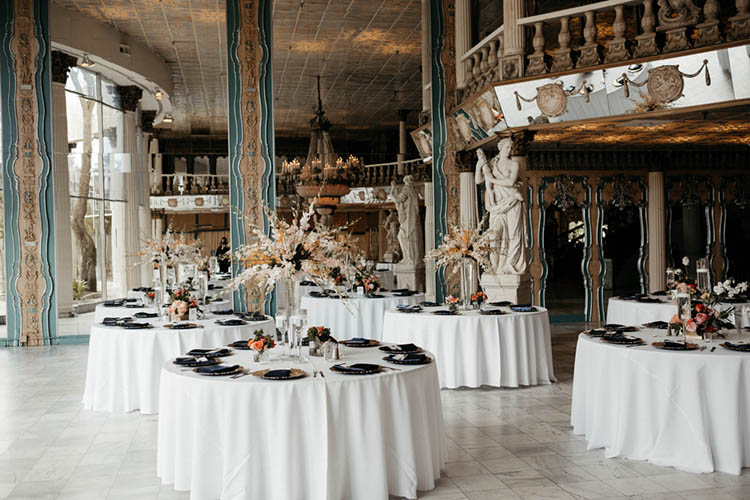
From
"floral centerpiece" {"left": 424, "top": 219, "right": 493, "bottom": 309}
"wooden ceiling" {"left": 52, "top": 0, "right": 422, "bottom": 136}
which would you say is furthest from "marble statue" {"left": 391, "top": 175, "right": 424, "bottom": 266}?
"floral centerpiece" {"left": 424, "top": 219, "right": 493, "bottom": 309}

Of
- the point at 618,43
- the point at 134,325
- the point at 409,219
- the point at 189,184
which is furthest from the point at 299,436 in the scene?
the point at 189,184

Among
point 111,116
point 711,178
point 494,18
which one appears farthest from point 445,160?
point 111,116

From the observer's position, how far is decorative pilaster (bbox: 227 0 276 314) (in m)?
11.1

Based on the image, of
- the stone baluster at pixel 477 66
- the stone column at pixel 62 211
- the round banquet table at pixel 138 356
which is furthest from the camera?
the stone column at pixel 62 211

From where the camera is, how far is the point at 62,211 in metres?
11.2

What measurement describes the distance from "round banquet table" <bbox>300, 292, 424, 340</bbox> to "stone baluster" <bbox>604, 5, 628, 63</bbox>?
12.7ft

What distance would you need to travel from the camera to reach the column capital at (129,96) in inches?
593

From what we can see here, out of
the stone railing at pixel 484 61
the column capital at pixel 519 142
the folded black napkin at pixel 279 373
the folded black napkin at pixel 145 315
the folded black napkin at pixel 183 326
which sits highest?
the stone railing at pixel 484 61

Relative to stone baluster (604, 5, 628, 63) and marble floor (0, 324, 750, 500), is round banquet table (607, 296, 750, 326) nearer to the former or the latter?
marble floor (0, 324, 750, 500)

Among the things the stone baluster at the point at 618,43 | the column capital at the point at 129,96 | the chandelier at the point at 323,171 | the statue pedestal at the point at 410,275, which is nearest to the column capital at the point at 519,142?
the stone baluster at the point at 618,43

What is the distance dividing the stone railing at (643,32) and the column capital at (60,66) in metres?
7.68

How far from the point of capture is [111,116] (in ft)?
46.6

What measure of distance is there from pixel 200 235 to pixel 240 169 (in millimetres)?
8925

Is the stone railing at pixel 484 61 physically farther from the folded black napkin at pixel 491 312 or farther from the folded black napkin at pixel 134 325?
the folded black napkin at pixel 134 325
